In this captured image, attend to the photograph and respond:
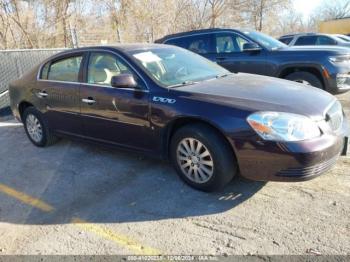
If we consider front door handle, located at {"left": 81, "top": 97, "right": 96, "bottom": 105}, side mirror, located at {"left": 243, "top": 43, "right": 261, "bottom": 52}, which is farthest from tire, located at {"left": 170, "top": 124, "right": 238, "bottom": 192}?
side mirror, located at {"left": 243, "top": 43, "right": 261, "bottom": 52}

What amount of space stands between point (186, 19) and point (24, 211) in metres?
23.7

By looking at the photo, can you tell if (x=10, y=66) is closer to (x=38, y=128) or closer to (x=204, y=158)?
(x=38, y=128)

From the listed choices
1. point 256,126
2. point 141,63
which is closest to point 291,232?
point 256,126

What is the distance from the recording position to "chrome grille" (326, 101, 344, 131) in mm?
3408

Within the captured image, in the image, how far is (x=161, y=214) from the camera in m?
3.44

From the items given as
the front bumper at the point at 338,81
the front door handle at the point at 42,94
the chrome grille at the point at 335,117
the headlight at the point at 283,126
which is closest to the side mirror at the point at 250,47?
the front bumper at the point at 338,81

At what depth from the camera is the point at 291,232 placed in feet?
9.77

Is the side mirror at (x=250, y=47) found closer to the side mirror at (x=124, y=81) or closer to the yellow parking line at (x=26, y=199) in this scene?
the side mirror at (x=124, y=81)

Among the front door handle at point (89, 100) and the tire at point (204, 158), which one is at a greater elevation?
the front door handle at point (89, 100)

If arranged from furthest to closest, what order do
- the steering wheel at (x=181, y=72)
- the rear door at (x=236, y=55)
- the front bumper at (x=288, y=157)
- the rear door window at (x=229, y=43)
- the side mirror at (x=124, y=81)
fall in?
1. the rear door window at (x=229, y=43)
2. the rear door at (x=236, y=55)
3. the steering wheel at (x=181, y=72)
4. the side mirror at (x=124, y=81)
5. the front bumper at (x=288, y=157)

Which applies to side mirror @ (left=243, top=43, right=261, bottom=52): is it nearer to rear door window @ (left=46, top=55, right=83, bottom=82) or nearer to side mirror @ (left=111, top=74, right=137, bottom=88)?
rear door window @ (left=46, top=55, right=83, bottom=82)

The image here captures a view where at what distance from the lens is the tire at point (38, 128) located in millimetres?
5531

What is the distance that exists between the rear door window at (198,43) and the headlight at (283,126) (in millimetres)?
5265

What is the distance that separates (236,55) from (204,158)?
186 inches
